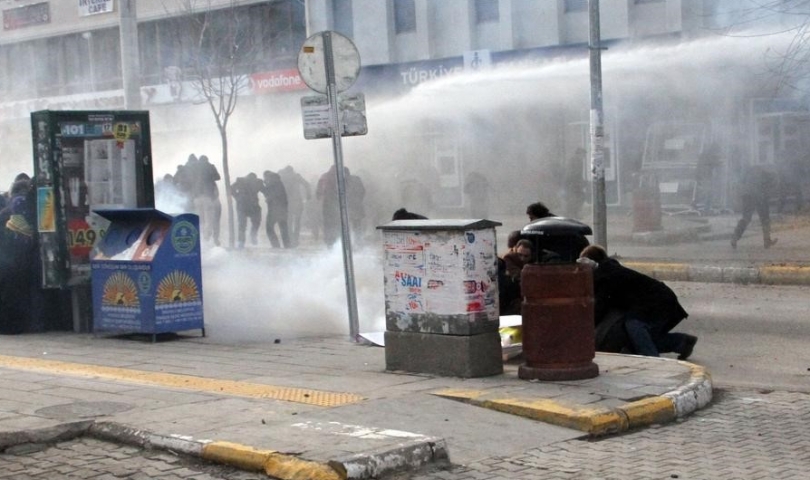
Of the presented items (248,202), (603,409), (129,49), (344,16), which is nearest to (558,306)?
(603,409)

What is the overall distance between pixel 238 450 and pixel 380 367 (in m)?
2.75

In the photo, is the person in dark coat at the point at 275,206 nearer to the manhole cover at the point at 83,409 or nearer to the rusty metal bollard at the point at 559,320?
the rusty metal bollard at the point at 559,320

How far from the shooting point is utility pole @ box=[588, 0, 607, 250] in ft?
50.2

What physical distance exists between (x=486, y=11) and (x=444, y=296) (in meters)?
18.7

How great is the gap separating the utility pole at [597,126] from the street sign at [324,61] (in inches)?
259

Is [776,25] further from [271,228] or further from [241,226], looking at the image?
[241,226]

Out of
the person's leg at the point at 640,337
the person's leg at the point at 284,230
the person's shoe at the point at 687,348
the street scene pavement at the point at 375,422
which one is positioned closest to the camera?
the street scene pavement at the point at 375,422

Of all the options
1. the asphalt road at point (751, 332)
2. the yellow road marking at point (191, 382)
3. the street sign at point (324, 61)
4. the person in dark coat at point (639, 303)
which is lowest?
the asphalt road at point (751, 332)

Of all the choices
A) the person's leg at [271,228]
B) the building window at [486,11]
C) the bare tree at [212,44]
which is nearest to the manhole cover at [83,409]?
the person's leg at [271,228]

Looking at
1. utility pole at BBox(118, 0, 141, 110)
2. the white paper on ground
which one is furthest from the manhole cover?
utility pole at BBox(118, 0, 141, 110)

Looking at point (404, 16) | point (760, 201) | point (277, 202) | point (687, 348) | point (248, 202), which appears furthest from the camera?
point (404, 16)

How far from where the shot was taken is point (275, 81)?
102 feet

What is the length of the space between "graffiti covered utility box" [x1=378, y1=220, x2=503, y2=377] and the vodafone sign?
23.1 m

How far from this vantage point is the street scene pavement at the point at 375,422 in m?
5.61
